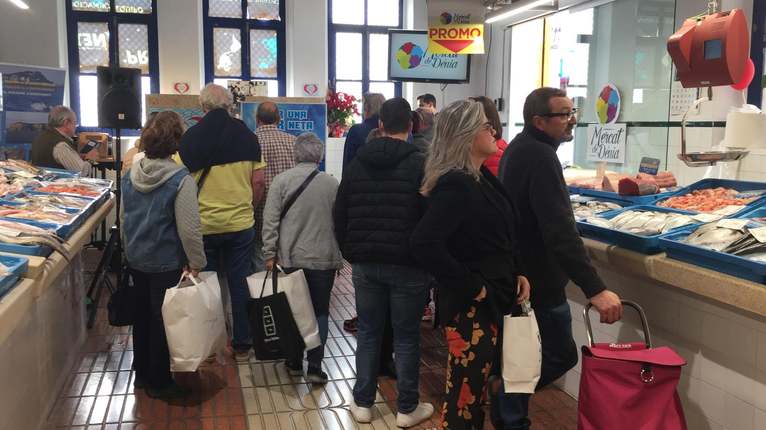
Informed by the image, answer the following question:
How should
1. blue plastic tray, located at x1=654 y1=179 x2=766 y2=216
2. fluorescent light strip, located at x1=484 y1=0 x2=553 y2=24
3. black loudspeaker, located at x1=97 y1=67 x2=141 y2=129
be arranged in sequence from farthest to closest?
fluorescent light strip, located at x1=484 y1=0 x2=553 y2=24, black loudspeaker, located at x1=97 y1=67 x2=141 y2=129, blue plastic tray, located at x1=654 y1=179 x2=766 y2=216

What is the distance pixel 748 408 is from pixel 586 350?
678mm

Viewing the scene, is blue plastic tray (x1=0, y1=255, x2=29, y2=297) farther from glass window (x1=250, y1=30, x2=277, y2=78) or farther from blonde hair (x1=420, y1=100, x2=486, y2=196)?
glass window (x1=250, y1=30, x2=277, y2=78)

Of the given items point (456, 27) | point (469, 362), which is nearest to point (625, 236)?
point (469, 362)

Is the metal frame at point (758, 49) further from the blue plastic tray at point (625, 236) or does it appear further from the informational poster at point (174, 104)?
the informational poster at point (174, 104)

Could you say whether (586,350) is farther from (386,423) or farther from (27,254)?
(27,254)

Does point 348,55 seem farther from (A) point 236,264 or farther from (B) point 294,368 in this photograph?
(B) point 294,368

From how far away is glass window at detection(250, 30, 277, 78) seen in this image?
11953 millimetres

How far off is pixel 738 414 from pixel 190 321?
258 cm

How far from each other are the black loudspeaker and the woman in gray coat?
2552 millimetres

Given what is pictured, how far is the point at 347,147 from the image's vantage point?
5.16 meters

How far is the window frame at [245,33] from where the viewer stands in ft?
38.5

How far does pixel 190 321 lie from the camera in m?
3.63

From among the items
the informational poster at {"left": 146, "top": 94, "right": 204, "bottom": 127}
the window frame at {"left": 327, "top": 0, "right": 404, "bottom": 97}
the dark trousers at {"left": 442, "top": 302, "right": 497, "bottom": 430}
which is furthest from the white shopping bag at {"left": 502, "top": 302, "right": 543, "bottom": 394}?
the window frame at {"left": 327, "top": 0, "right": 404, "bottom": 97}

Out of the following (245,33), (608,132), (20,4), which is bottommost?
(608,132)
